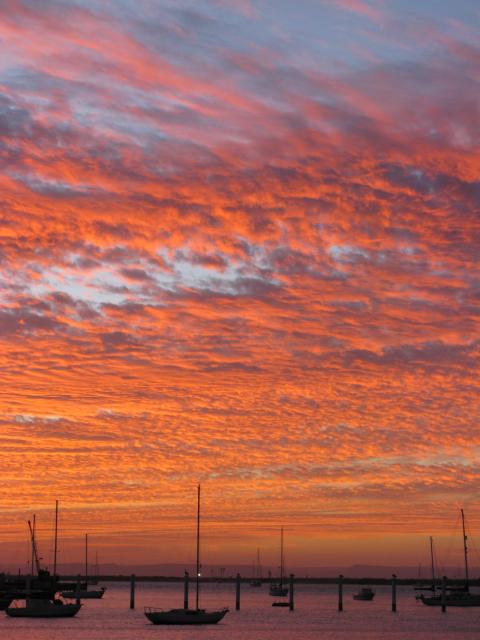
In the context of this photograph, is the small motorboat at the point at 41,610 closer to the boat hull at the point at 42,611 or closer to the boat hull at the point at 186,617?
the boat hull at the point at 42,611

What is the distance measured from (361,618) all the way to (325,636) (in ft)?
148

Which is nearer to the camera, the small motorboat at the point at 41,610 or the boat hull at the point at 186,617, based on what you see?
the boat hull at the point at 186,617

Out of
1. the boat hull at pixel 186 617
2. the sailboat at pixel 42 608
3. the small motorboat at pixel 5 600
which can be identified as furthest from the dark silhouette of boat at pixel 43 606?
the boat hull at pixel 186 617

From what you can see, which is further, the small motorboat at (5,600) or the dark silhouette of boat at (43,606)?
the small motorboat at (5,600)

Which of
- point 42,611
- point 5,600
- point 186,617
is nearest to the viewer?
point 186,617

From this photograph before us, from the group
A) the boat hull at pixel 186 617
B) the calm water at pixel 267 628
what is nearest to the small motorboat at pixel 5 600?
the calm water at pixel 267 628

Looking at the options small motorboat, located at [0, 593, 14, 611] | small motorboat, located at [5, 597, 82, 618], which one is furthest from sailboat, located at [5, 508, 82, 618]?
small motorboat, located at [0, 593, 14, 611]

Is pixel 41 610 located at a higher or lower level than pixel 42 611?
higher

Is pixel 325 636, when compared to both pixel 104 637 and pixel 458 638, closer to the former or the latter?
pixel 458 638

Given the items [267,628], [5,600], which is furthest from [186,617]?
[5,600]

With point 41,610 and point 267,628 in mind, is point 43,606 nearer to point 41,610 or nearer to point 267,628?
point 41,610

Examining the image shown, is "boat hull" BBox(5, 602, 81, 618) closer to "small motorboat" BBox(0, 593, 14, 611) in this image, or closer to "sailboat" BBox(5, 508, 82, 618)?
"sailboat" BBox(5, 508, 82, 618)

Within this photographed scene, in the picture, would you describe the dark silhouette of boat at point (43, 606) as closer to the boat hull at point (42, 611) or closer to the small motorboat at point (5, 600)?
the boat hull at point (42, 611)

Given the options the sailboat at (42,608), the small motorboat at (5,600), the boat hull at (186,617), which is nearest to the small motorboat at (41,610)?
the sailboat at (42,608)
